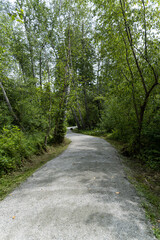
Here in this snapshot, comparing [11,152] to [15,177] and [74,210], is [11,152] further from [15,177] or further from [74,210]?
[74,210]

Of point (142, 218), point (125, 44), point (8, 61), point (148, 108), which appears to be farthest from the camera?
point (8, 61)

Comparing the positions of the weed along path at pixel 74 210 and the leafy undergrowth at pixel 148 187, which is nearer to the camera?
the weed along path at pixel 74 210

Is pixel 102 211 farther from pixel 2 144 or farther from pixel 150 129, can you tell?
pixel 150 129

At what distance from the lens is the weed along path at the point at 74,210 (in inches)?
72.0

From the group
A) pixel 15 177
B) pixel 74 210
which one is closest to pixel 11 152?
pixel 15 177

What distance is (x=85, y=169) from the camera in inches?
165

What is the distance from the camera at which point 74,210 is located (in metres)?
2.29

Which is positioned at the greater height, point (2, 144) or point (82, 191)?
point (2, 144)

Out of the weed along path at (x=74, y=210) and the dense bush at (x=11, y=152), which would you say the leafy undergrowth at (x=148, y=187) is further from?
the dense bush at (x=11, y=152)

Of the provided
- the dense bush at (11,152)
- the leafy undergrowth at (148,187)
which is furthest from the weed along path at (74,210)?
the dense bush at (11,152)

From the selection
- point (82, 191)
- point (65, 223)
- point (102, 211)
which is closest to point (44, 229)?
point (65, 223)

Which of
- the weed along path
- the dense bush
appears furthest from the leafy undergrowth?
the dense bush

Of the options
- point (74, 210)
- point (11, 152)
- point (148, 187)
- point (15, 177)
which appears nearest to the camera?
point (74, 210)

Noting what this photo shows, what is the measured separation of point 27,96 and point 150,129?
8.08 m
